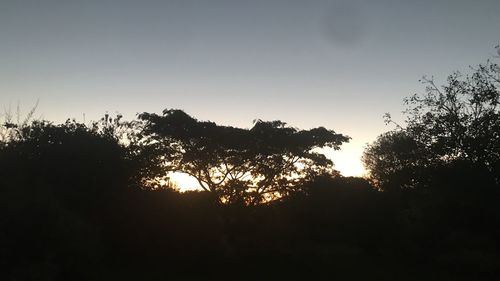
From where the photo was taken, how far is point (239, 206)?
107 ft

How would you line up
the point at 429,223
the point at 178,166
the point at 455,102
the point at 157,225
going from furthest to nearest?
the point at 178,166, the point at 429,223, the point at 455,102, the point at 157,225

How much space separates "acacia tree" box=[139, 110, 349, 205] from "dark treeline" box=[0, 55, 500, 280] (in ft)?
0.31

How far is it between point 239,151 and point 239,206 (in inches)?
180

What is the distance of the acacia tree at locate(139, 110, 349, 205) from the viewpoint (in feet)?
99.1

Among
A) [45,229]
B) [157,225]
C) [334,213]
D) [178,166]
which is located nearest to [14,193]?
[45,229]

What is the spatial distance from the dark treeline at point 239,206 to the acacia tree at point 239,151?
0.10 metres

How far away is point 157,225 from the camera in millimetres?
21406

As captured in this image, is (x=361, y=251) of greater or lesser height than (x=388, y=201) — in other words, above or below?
below

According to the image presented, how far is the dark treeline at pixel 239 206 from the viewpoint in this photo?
16.2 meters

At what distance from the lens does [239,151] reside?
31.0m

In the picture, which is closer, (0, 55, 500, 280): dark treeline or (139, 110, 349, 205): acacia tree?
(0, 55, 500, 280): dark treeline

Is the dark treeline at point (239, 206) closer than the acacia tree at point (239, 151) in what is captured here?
Yes

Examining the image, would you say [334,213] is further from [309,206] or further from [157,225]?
[157,225]

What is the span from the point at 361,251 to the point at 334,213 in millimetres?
4985
